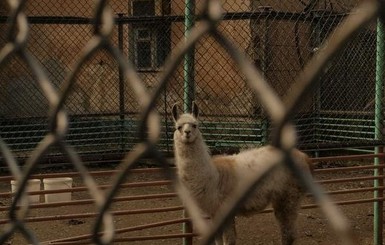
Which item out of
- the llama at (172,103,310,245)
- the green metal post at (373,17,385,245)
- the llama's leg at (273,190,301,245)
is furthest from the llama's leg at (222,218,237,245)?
the green metal post at (373,17,385,245)

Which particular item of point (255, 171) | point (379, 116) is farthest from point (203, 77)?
point (255, 171)

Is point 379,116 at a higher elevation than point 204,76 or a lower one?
lower

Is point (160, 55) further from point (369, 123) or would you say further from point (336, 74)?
point (369, 123)

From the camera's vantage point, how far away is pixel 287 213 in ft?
18.8

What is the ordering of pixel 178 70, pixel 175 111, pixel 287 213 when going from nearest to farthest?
pixel 175 111
pixel 287 213
pixel 178 70

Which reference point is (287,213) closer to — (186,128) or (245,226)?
(245,226)

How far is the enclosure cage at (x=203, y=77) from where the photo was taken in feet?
26.2

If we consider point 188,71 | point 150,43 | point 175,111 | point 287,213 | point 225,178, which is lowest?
point 287,213

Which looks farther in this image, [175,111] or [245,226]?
[245,226]

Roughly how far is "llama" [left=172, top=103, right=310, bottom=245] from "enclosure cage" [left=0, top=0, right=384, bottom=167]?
188 cm

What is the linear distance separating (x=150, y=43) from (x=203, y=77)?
1095 mm

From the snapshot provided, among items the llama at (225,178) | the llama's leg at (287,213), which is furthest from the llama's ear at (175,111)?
the llama's leg at (287,213)

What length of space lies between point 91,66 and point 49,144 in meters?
8.49

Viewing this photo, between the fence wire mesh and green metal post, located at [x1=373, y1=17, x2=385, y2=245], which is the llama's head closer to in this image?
the fence wire mesh
